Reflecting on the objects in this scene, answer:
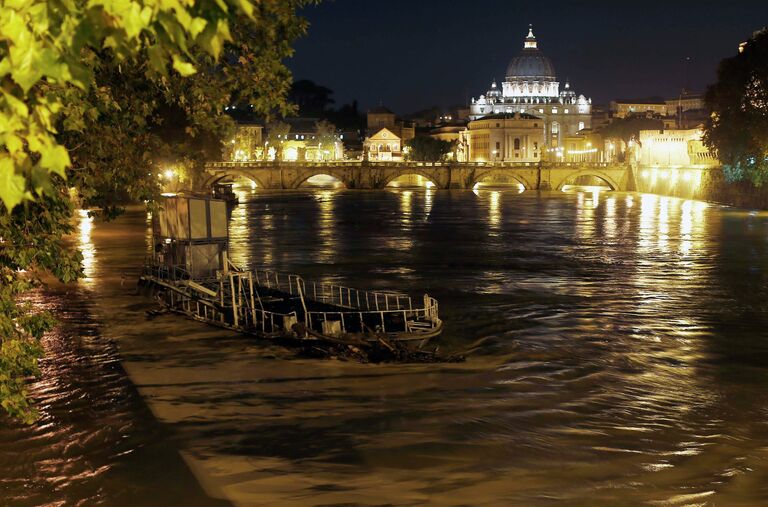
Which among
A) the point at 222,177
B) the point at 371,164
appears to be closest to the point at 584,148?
the point at 371,164

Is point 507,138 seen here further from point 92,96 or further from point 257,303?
point 92,96

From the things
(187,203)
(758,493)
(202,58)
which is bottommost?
(758,493)

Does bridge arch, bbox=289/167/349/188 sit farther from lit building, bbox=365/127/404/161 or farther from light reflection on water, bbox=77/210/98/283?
lit building, bbox=365/127/404/161

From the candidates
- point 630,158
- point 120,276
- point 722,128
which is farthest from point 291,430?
point 630,158

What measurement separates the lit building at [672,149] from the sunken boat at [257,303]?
65.6m

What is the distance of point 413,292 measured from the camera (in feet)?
89.7

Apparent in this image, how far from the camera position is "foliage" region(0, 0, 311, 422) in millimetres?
3953

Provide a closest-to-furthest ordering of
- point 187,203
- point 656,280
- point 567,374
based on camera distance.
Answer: point 567,374
point 187,203
point 656,280

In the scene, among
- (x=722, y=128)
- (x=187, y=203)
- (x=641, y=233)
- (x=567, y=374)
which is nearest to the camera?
(x=567, y=374)

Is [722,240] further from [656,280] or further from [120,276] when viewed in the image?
[120,276]

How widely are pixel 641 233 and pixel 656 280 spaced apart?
1705cm

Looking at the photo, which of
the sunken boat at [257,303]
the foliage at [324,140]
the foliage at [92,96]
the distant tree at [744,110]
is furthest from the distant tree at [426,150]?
the foliage at [92,96]

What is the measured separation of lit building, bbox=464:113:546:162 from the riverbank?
73.5 meters

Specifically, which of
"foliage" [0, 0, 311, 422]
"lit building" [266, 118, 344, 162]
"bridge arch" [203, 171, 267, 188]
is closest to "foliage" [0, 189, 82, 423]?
"foliage" [0, 0, 311, 422]
